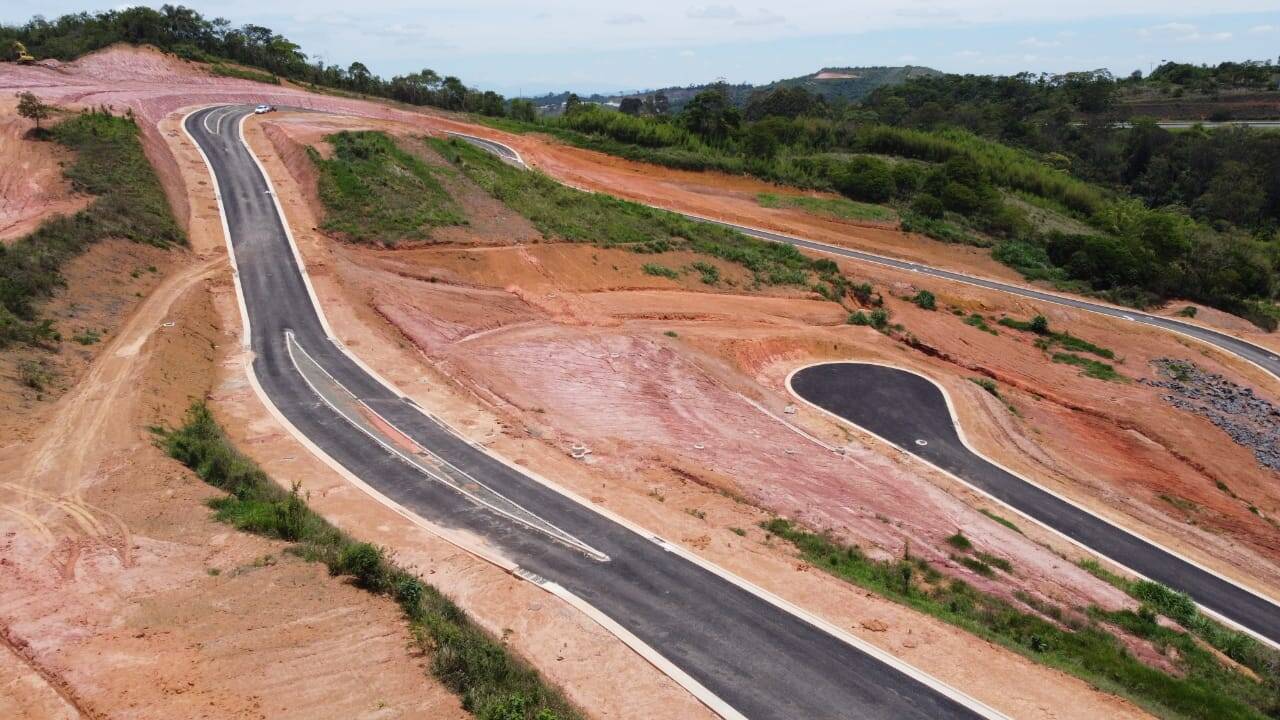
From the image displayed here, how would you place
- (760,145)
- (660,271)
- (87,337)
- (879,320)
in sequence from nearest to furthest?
1. (87,337)
2. (879,320)
3. (660,271)
4. (760,145)

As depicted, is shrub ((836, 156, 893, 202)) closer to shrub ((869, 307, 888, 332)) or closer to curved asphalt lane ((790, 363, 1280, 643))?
shrub ((869, 307, 888, 332))

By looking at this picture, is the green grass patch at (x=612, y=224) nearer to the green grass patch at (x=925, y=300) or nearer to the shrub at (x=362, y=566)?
the green grass patch at (x=925, y=300)

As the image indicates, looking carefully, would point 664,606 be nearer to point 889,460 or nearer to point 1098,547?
point 889,460

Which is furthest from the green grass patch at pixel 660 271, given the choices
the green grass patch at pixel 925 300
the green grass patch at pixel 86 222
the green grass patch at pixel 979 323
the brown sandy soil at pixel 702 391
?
the green grass patch at pixel 86 222

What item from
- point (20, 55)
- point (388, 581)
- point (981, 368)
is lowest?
point (388, 581)

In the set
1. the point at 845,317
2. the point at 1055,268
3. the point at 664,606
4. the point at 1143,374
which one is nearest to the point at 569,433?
the point at 664,606

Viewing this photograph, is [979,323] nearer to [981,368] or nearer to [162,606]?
[981,368]

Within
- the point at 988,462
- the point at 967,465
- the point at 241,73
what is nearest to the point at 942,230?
the point at 988,462
